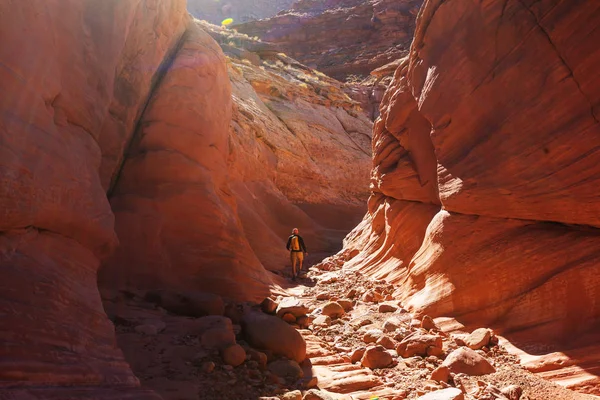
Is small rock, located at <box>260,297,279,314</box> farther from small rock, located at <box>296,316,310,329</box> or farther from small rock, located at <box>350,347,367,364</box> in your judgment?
small rock, located at <box>350,347,367,364</box>

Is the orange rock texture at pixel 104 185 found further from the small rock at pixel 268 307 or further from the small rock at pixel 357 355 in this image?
the small rock at pixel 357 355

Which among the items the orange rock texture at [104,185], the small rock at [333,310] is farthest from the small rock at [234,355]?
the small rock at [333,310]

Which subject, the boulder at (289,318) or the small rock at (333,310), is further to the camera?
the small rock at (333,310)

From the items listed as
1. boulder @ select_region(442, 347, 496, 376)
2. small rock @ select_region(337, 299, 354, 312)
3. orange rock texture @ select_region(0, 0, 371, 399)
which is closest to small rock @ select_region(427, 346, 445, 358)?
boulder @ select_region(442, 347, 496, 376)

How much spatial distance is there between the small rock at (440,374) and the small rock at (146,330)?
9.25 feet

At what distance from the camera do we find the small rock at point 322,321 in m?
6.79

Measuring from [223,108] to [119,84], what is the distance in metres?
3.09

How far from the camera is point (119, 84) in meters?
7.77

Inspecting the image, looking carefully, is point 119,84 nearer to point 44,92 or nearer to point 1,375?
point 44,92

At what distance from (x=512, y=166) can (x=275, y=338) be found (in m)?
3.56

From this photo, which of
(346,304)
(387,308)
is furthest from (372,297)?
(387,308)

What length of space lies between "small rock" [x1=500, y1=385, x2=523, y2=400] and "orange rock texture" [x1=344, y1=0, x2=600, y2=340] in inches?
34.2

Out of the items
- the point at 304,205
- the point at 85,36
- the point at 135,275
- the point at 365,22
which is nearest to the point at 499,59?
the point at 85,36

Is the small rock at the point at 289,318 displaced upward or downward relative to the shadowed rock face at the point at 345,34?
downward
